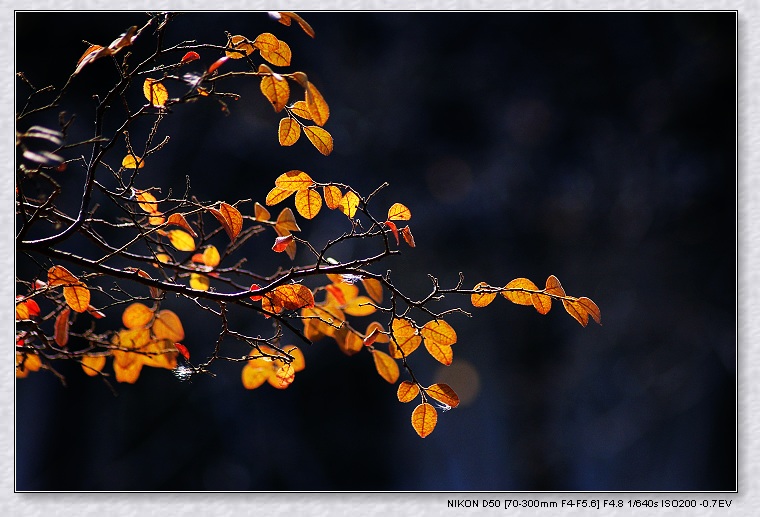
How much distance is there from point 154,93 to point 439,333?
29cm

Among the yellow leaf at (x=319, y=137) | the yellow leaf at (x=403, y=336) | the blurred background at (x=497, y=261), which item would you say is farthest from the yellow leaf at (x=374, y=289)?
the blurred background at (x=497, y=261)

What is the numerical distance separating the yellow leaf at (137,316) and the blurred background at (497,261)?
5.05ft

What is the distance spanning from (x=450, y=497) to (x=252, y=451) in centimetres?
165

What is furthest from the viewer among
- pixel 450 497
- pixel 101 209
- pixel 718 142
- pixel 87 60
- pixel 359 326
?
pixel 718 142

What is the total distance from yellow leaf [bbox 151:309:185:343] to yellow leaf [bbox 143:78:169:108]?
0.70 feet

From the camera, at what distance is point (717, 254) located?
7.72 ft

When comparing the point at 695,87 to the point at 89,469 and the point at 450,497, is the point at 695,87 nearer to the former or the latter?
the point at 450,497

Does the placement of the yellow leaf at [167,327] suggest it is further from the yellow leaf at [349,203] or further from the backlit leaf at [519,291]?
the backlit leaf at [519,291]

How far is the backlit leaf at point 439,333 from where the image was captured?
0.51m

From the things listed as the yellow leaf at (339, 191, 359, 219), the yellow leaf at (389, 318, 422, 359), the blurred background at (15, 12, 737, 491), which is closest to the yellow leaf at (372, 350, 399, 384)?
the yellow leaf at (389, 318, 422, 359)

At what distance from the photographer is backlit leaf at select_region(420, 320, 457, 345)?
1.69 ft

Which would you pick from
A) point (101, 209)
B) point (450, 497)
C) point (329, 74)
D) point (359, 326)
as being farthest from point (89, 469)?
point (450, 497)

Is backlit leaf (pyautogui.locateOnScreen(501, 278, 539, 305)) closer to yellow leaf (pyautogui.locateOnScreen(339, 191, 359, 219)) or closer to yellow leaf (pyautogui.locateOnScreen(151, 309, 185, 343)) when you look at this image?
yellow leaf (pyautogui.locateOnScreen(339, 191, 359, 219))

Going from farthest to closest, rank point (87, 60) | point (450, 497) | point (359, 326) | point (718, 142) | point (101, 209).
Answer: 1. point (718, 142)
2. point (359, 326)
3. point (101, 209)
4. point (450, 497)
5. point (87, 60)
